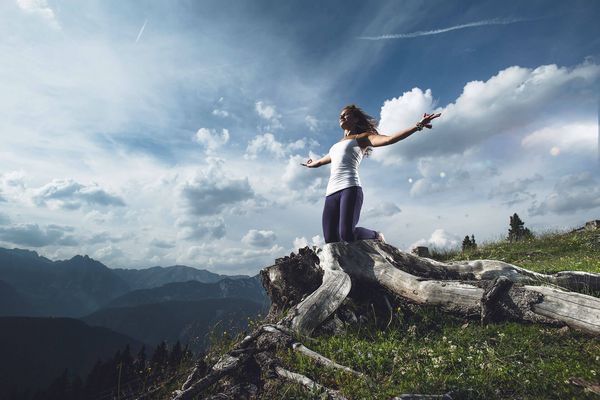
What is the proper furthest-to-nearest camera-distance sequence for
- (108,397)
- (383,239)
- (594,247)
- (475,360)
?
(594,247) < (383,239) < (108,397) < (475,360)

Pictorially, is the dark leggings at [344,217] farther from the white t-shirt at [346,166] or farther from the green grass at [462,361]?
the green grass at [462,361]

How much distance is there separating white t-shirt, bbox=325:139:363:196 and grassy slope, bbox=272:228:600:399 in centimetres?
321

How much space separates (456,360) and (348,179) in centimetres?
463

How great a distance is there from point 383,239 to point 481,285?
268 centimetres

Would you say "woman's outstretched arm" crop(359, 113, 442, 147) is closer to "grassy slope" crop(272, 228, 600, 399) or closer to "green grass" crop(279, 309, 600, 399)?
"grassy slope" crop(272, 228, 600, 399)

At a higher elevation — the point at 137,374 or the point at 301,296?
the point at 301,296

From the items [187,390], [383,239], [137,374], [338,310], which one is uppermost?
[383,239]

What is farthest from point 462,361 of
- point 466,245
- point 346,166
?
point 466,245

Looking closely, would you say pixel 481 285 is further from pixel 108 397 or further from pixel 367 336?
pixel 108 397

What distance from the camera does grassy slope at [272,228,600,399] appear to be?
4.41 m

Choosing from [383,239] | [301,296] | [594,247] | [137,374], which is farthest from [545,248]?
[137,374]

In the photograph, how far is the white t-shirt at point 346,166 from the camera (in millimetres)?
8766

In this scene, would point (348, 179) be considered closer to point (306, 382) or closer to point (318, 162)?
point (318, 162)

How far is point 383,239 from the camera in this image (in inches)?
362
